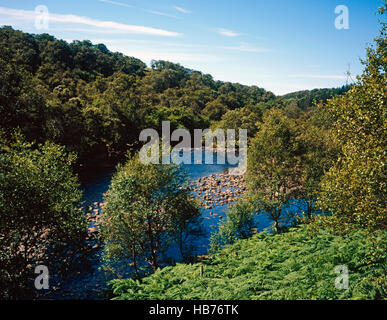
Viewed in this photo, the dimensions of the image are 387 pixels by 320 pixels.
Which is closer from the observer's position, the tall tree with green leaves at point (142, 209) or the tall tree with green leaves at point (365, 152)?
the tall tree with green leaves at point (365, 152)

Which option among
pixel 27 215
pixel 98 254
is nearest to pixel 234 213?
pixel 98 254

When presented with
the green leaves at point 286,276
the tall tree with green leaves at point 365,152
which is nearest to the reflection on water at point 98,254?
the green leaves at point 286,276

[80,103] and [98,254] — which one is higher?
[80,103]

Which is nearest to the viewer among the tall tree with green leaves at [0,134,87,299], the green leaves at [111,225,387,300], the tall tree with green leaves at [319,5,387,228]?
the tall tree with green leaves at [319,5,387,228]

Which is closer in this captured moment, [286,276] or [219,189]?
[286,276]

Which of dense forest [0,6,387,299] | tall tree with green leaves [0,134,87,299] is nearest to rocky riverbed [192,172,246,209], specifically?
dense forest [0,6,387,299]

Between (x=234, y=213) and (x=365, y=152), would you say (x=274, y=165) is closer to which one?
(x=234, y=213)

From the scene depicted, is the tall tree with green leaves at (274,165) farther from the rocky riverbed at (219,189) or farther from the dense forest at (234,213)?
the rocky riverbed at (219,189)

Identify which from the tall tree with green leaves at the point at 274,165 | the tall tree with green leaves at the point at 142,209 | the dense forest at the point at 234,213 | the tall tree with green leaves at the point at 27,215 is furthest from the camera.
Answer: the tall tree with green leaves at the point at 274,165

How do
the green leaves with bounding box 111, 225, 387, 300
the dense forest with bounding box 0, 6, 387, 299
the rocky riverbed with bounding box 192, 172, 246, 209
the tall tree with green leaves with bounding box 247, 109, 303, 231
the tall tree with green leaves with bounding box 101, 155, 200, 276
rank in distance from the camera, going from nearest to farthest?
the green leaves with bounding box 111, 225, 387, 300, the dense forest with bounding box 0, 6, 387, 299, the tall tree with green leaves with bounding box 101, 155, 200, 276, the tall tree with green leaves with bounding box 247, 109, 303, 231, the rocky riverbed with bounding box 192, 172, 246, 209

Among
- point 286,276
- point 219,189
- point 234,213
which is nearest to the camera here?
point 286,276

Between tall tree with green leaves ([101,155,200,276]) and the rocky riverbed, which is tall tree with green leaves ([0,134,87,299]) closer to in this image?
tall tree with green leaves ([101,155,200,276])

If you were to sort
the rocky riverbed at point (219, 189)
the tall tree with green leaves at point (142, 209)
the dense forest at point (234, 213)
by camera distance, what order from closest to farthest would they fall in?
the dense forest at point (234, 213) → the tall tree with green leaves at point (142, 209) → the rocky riverbed at point (219, 189)
